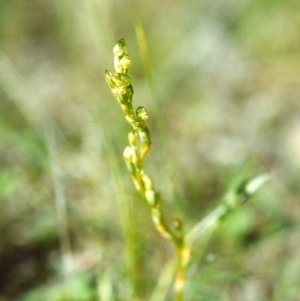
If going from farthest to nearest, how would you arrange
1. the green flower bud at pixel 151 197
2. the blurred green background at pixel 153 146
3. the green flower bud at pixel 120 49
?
the blurred green background at pixel 153 146 < the green flower bud at pixel 151 197 < the green flower bud at pixel 120 49

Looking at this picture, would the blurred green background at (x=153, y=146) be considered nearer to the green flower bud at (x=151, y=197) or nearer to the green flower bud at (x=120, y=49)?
the green flower bud at (x=151, y=197)

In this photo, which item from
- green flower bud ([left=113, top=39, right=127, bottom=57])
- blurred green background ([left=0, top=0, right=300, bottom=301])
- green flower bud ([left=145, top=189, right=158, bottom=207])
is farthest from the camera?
blurred green background ([left=0, top=0, right=300, bottom=301])

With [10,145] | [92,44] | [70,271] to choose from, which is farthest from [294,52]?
[70,271]

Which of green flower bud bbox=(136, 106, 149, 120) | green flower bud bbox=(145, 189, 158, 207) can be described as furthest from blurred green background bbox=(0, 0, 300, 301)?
green flower bud bbox=(136, 106, 149, 120)

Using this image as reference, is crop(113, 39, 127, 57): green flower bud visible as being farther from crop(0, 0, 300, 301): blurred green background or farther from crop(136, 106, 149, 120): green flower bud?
crop(0, 0, 300, 301): blurred green background

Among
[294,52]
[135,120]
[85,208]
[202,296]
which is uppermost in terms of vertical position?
[135,120]

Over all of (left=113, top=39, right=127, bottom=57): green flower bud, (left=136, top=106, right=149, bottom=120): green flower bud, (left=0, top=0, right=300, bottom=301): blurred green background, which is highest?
(left=113, top=39, right=127, bottom=57): green flower bud

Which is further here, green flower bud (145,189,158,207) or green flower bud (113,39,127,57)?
green flower bud (145,189,158,207)

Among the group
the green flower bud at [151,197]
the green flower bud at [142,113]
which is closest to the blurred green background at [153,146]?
the green flower bud at [151,197]

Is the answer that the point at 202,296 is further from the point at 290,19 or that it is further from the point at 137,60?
the point at 290,19
